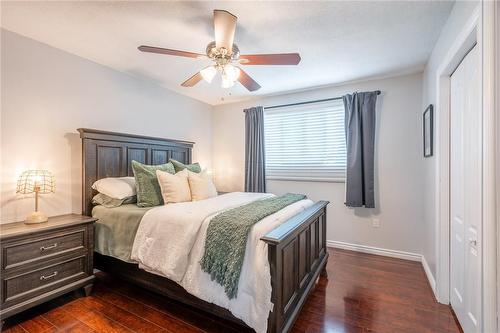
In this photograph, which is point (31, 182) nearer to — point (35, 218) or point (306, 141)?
point (35, 218)

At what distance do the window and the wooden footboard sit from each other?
127 cm

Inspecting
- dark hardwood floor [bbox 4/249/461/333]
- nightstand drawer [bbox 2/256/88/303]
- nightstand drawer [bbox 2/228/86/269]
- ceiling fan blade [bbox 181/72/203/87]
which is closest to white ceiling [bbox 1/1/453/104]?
ceiling fan blade [bbox 181/72/203/87]

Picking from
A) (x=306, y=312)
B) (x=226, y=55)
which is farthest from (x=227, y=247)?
(x=226, y=55)

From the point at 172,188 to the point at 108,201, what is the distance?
2.31ft

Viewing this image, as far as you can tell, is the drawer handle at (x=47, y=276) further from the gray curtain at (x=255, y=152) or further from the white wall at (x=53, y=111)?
the gray curtain at (x=255, y=152)

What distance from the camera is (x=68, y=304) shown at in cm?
216

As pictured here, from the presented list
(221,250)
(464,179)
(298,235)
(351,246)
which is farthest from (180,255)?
(351,246)

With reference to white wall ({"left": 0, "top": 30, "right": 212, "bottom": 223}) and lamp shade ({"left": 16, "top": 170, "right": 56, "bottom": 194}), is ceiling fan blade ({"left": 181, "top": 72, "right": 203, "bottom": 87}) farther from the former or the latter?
lamp shade ({"left": 16, "top": 170, "right": 56, "bottom": 194})

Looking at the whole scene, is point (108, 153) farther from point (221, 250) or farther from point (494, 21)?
point (494, 21)

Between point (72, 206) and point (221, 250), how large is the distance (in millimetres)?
1989

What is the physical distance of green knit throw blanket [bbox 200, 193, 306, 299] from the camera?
160 cm

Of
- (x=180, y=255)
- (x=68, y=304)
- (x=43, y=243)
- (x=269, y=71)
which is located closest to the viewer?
(x=180, y=255)

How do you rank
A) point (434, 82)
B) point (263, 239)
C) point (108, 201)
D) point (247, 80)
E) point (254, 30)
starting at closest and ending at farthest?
point (263, 239)
point (254, 30)
point (247, 80)
point (434, 82)
point (108, 201)

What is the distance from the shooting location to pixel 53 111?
2.48 meters
